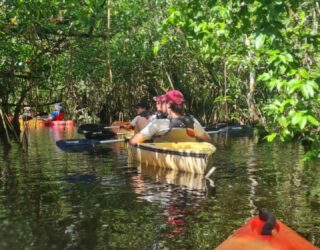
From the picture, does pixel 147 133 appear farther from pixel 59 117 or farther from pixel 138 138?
pixel 59 117

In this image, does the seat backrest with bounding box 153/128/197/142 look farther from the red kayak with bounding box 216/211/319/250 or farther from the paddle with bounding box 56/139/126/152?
the red kayak with bounding box 216/211/319/250

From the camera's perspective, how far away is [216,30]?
6973mm

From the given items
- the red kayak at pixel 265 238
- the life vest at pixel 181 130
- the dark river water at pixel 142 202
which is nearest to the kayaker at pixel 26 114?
the dark river water at pixel 142 202

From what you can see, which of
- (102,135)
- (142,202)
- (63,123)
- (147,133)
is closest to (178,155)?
(147,133)

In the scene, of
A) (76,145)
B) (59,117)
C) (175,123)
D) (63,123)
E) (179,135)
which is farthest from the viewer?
(59,117)

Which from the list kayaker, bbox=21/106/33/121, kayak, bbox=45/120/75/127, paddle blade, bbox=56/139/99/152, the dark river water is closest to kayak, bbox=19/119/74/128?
kayak, bbox=45/120/75/127

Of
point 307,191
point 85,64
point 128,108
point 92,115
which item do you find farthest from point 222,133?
point 307,191

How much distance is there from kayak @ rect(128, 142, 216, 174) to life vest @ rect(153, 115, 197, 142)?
0.17 m

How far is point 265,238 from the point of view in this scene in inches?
151

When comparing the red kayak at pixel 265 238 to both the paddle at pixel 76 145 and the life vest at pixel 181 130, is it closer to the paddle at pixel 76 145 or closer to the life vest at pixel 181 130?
the life vest at pixel 181 130

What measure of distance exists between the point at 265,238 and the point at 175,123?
7355 mm

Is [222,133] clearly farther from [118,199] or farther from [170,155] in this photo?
[118,199]

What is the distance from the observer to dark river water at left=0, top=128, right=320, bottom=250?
634 cm

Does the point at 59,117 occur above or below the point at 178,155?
above
